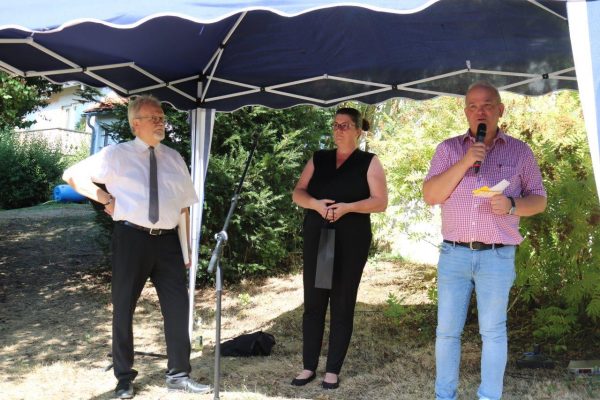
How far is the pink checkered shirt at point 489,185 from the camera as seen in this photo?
10.7 ft

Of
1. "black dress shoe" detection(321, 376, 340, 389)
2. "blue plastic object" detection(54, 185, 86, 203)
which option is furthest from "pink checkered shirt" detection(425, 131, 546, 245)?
"blue plastic object" detection(54, 185, 86, 203)

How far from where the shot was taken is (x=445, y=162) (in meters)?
3.47

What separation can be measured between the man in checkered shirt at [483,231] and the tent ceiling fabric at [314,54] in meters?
0.84

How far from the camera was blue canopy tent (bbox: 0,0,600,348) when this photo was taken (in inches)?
125

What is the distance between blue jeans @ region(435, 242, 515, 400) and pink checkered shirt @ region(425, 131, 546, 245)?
8cm

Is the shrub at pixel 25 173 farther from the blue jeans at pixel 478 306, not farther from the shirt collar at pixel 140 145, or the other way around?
the blue jeans at pixel 478 306

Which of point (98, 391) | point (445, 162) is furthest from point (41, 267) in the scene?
point (445, 162)

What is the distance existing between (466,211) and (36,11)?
2.27m

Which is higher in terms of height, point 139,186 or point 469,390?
point 139,186

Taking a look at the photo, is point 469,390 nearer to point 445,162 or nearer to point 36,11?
point 445,162

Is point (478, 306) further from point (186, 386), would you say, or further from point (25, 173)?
point (25, 173)

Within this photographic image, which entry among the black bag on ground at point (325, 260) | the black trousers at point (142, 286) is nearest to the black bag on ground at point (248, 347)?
the black trousers at point (142, 286)

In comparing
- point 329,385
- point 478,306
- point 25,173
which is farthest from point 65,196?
point 478,306

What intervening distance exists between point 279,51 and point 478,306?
2542mm
